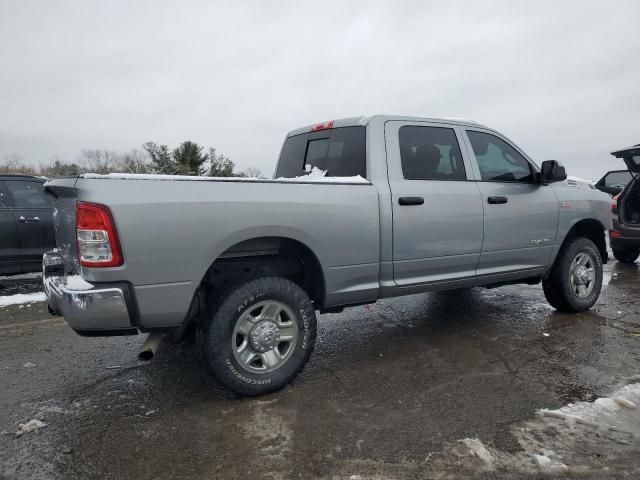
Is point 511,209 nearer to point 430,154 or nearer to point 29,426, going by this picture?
point 430,154

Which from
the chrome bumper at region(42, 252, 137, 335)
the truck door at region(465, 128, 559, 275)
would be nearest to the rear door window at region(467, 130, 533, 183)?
the truck door at region(465, 128, 559, 275)

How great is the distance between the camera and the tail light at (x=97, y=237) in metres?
2.41

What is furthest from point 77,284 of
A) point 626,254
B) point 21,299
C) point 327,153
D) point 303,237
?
point 626,254

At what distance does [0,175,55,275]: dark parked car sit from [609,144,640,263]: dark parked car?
28.3ft

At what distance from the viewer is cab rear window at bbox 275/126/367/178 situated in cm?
358

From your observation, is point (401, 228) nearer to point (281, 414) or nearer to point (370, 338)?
point (370, 338)

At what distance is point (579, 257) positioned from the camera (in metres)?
4.80

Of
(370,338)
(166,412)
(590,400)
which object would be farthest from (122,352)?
(590,400)

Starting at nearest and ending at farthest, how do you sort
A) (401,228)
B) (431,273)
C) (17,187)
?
(401,228) < (431,273) < (17,187)

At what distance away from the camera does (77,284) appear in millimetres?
2561

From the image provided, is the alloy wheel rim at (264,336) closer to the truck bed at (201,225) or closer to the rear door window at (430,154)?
the truck bed at (201,225)

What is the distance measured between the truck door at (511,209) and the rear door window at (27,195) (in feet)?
18.9

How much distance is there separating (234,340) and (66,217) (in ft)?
4.44

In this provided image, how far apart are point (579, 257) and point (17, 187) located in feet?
23.8
